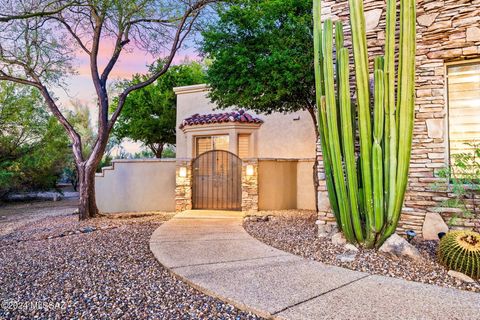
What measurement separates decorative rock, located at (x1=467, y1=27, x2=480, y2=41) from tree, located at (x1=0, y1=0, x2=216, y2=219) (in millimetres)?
6932

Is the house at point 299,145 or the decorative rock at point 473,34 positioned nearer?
the decorative rock at point 473,34

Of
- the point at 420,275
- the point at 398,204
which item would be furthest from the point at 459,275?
the point at 398,204

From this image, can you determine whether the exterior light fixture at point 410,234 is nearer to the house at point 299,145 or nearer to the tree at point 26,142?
the house at point 299,145

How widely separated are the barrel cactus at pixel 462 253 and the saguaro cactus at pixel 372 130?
0.65m

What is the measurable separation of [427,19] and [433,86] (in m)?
1.04

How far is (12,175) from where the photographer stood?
1314cm

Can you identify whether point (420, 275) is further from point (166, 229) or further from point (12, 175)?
point (12, 175)

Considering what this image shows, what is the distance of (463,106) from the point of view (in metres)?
4.87

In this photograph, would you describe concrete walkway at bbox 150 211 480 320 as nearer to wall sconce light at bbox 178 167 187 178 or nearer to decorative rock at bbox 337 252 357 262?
decorative rock at bbox 337 252 357 262

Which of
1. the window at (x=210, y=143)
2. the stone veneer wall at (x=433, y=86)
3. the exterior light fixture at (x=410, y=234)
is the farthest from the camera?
the window at (x=210, y=143)

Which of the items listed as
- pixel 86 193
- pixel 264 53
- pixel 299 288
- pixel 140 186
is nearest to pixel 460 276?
pixel 299 288

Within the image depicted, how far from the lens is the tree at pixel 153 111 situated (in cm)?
1769

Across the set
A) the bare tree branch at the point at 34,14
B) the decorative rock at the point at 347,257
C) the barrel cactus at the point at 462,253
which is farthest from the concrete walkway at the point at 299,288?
the bare tree branch at the point at 34,14

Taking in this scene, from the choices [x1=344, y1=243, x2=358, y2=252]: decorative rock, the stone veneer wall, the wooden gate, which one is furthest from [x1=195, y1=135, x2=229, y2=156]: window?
[x1=344, y1=243, x2=358, y2=252]: decorative rock
